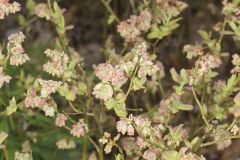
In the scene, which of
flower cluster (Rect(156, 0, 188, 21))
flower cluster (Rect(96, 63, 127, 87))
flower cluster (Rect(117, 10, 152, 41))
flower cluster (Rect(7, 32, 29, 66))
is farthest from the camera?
flower cluster (Rect(156, 0, 188, 21))

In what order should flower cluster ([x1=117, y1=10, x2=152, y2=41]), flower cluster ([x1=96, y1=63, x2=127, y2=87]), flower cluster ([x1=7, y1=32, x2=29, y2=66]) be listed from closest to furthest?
1. flower cluster ([x1=96, y1=63, x2=127, y2=87])
2. flower cluster ([x1=7, y1=32, x2=29, y2=66])
3. flower cluster ([x1=117, y1=10, x2=152, y2=41])

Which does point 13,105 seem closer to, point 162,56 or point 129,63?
point 129,63

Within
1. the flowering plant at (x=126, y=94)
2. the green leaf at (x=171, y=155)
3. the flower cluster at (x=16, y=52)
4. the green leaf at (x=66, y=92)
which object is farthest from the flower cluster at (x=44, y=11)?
the green leaf at (x=171, y=155)

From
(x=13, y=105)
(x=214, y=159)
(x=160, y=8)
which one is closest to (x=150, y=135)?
(x=13, y=105)

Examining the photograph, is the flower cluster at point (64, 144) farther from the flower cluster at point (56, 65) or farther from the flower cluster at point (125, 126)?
the flower cluster at point (125, 126)

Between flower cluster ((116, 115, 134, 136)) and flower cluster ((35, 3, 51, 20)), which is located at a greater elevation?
flower cluster ((35, 3, 51, 20))

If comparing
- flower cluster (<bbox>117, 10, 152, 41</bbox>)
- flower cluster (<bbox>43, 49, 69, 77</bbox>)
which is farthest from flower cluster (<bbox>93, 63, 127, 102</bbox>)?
flower cluster (<bbox>117, 10, 152, 41</bbox>)

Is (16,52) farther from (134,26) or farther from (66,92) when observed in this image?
(134,26)

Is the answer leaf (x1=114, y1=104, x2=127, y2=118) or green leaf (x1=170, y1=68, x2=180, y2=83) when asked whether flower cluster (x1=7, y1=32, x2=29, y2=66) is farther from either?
green leaf (x1=170, y1=68, x2=180, y2=83)

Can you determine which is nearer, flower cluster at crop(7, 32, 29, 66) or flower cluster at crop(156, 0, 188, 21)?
flower cluster at crop(7, 32, 29, 66)
